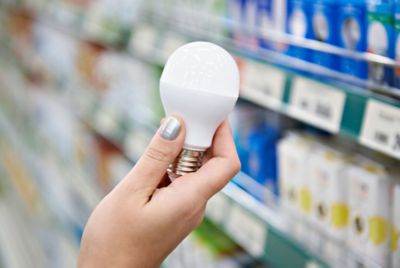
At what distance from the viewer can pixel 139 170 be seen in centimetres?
69

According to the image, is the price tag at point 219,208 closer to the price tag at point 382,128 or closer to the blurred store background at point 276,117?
the blurred store background at point 276,117

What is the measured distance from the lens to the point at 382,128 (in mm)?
841

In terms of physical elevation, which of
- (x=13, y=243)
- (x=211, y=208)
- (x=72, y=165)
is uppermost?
(x=211, y=208)

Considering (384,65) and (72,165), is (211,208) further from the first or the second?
(72,165)

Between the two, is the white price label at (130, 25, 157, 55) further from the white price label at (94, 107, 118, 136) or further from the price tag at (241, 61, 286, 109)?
the price tag at (241, 61, 286, 109)

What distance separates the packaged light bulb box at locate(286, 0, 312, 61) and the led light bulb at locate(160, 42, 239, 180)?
44 cm

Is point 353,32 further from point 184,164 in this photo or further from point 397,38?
point 184,164

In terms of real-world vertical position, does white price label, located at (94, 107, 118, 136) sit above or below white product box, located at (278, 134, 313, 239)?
below

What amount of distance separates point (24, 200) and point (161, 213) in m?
3.32

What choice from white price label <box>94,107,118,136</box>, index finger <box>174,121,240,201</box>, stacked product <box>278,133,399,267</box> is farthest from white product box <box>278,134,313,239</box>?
white price label <box>94,107,118,136</box>

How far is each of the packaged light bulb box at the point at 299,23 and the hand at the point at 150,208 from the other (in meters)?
0.44

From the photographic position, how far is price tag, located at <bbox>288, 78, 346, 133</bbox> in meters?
0.95

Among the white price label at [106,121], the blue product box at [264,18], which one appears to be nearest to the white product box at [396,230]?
the blue product box at [264,18]

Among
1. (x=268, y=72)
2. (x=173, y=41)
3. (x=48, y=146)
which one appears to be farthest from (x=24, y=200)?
(x=268, y=72)
